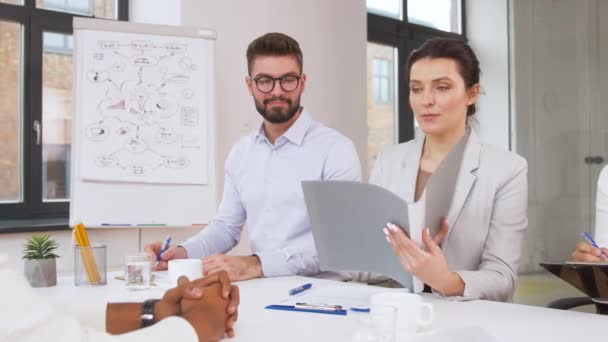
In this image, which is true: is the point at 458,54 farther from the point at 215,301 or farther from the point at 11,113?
the point at 11,113

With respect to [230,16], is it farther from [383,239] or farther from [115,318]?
[115,318]

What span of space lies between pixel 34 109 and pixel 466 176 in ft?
8.05

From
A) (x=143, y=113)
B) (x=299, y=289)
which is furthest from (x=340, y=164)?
(x=143, y=113)

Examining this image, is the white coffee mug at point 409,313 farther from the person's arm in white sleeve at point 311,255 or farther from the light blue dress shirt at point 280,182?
the light blue dress shirt at point 280,182

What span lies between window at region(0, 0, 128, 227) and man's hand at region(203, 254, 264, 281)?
1828 millimetres

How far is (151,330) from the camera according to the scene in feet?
3.84

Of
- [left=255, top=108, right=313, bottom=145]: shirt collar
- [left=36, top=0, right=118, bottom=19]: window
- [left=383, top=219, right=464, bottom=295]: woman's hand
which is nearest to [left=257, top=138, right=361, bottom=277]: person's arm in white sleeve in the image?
[left=255, top=108, right=313, bottom=145]: shirt collar

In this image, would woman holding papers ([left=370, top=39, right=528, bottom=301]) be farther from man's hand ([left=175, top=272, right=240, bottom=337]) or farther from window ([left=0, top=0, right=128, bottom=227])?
window ([left=0, top=0, right=128, bottom=227])

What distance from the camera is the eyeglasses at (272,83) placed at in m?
2.38

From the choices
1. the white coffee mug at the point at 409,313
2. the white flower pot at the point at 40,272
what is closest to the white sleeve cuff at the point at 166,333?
the white coffee mug at the point at 409,313

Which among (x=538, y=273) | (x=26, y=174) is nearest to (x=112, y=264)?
(x=26, y=174)

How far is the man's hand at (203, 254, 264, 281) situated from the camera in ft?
6.43

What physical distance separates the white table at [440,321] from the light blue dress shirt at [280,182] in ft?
1.94

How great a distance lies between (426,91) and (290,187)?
2.06ft
